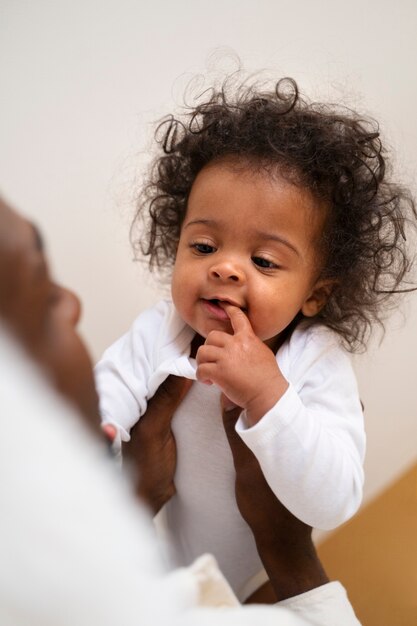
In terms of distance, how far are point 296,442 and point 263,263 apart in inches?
4.0

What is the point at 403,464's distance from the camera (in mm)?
513

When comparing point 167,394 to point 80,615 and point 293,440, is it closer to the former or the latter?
point 293,440

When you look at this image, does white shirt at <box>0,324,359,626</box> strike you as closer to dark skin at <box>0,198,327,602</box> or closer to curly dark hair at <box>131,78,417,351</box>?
dark skin at <box>0,198,327,602</box>

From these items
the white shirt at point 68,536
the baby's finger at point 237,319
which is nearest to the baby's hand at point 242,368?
the baby's finger at point 237,319

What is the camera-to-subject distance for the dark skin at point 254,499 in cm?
29

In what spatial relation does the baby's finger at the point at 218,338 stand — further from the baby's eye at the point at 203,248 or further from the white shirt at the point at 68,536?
the white shirt at the point at 68,536

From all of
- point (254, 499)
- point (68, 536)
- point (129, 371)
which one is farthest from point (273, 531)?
point (68, 536)

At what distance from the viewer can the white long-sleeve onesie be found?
1.02ft

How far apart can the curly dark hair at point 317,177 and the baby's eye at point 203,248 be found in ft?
0.19

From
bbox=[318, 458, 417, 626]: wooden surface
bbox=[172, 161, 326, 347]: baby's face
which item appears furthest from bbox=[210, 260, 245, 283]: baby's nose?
bbox=[318, 458, 417, 626]: wooden surface

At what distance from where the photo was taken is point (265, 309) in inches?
14.6

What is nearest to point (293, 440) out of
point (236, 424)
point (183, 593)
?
point (236, 424)

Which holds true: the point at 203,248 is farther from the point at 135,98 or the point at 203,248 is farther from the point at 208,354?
the point at 135,98

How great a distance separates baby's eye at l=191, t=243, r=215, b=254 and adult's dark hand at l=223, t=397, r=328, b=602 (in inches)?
3.7
